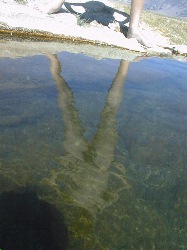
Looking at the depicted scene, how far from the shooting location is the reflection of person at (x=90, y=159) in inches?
136

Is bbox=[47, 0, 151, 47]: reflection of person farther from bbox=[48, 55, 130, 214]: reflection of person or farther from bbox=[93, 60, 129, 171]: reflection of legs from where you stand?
bbox=[48, 55, 130, 214]: reflection of person

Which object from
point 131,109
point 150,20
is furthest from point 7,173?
point 150,20

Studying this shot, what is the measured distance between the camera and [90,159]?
418 cm

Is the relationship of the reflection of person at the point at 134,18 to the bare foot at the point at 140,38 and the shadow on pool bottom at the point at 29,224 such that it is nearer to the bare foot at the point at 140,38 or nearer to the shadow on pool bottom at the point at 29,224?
the bare foot at the point at 140,38

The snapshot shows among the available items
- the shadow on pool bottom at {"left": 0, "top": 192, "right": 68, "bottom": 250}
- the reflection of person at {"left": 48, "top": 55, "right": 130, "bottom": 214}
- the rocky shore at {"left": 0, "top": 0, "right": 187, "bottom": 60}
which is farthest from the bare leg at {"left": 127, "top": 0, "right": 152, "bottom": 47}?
the shadow on pool bottom at {"left": 0, "top": 192, "right": 68, "bottom": 250}

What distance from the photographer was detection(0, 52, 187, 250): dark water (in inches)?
116

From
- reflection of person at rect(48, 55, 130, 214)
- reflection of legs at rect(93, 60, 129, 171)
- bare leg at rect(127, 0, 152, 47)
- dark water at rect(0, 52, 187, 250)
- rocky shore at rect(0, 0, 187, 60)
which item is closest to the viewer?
dark water at rect(0, 52, 187, 250)

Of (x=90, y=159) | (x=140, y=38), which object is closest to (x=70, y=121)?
(x=90, y=159)

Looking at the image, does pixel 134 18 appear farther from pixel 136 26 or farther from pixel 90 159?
pixel 90 159

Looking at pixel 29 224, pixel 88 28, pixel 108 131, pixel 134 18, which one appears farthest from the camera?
pixel 134 18

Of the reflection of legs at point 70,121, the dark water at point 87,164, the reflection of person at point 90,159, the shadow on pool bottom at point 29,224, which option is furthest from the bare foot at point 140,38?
the shadow on pool bottom at point 29,224

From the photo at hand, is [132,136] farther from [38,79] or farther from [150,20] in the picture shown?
[150,20]

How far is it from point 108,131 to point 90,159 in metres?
1.02

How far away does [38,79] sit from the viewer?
6.76 m
